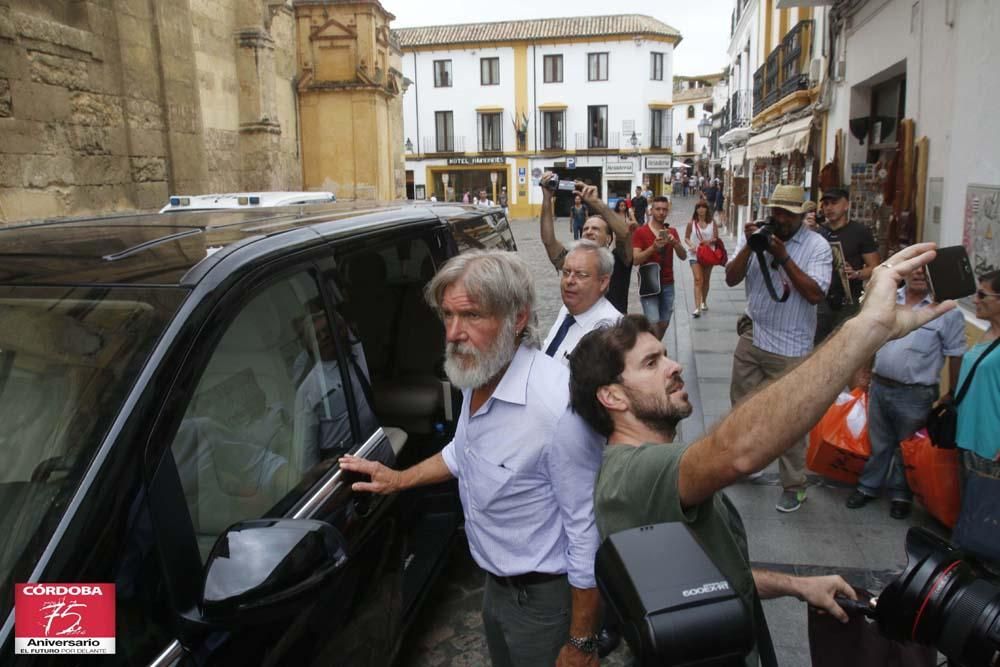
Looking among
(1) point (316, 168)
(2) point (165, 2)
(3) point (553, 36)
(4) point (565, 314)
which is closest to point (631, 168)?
(3) point (553, 36)

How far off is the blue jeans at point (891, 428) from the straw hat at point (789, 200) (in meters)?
1.18

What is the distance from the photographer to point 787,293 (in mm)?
4559

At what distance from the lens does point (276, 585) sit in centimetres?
156

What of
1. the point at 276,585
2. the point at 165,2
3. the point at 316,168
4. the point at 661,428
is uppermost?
the point at 165,2

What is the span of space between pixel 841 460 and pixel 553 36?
4224cm

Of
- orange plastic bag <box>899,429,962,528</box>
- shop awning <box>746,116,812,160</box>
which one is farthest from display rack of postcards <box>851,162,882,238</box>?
orange plastic bag <box>899,429,962,528</box>

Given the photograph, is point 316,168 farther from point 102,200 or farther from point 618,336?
point 618,336

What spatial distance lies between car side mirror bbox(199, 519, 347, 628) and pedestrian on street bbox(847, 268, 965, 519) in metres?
3.59

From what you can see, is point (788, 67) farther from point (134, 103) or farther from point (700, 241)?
point (134, 103)

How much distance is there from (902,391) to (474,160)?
4226 cm

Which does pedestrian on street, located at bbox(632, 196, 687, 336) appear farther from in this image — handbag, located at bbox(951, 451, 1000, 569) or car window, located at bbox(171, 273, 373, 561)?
car window, located at bbox(171, 273, 373, 561)

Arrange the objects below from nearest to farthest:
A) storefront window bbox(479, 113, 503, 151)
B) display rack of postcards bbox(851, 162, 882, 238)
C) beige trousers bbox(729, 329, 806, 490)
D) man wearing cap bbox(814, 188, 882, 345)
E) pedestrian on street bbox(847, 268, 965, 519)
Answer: pedestrian on street bbox(847, 268, 965, 519), beige trousers bbox(729, 329, 806, 490), man wearing cap bbox(814, 188, 882, 345), display rack of postcards bbox(851, 162, 882, 238), storefront window bbox(479, 113, 503, 151)

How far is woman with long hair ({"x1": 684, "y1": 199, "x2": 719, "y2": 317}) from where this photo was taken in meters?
11.1

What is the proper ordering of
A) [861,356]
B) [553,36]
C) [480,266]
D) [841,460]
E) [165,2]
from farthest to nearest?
[553,36]
[165,2]
[841,460]
[480,266]
[861,356]
